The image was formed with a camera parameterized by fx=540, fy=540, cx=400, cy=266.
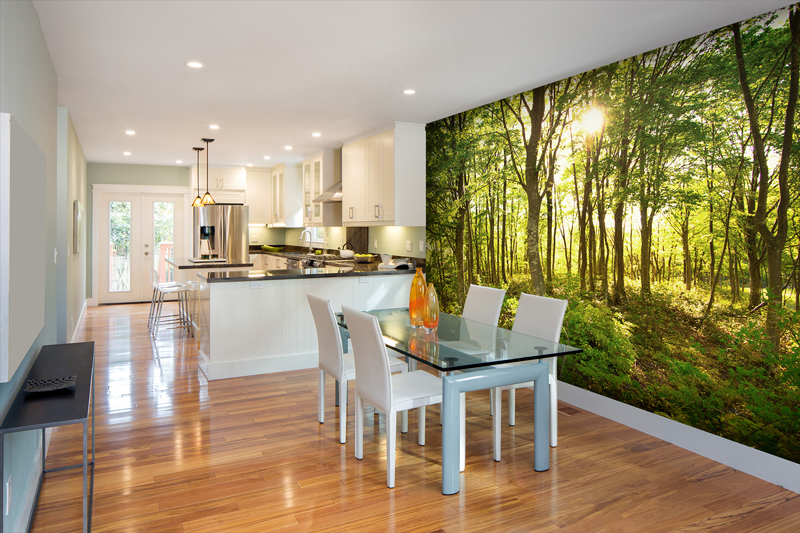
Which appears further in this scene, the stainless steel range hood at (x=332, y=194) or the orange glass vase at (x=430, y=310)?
the stainless steel range hood at (x=332, y=194)

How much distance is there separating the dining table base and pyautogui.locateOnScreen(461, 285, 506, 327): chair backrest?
0.86m

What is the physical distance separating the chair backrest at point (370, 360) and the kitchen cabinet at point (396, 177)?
2679mm

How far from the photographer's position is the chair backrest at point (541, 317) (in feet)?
10.8

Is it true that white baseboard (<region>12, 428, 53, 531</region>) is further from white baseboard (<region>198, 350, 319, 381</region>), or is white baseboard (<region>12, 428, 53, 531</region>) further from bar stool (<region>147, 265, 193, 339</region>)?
bar stool (<region>147, 265, 193, 339</region>)

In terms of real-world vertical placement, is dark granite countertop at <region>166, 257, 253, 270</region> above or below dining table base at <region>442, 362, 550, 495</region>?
above

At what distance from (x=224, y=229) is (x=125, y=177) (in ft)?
6.65

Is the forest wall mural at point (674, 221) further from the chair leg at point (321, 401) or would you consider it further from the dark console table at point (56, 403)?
the dark console table at point (56, 403)

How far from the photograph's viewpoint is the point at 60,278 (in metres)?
4.70

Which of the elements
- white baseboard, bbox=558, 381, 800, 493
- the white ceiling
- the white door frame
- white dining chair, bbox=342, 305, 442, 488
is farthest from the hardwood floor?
the white door frame

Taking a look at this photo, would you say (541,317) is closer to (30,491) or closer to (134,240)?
(30,491)

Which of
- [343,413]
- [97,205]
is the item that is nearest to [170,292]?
[97,205]

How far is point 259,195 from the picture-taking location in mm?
9094

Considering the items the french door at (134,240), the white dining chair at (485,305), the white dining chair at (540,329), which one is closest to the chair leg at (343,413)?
the white dining chair at (485,305)

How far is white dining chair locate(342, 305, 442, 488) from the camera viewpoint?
8.70 feet
